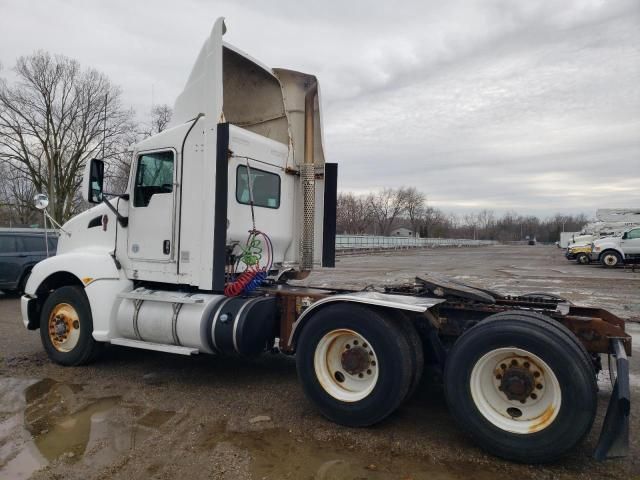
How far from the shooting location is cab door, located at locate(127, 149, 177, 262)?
→ 5598 mm

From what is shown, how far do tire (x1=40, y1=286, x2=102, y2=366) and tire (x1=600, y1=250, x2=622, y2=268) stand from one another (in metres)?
27.2

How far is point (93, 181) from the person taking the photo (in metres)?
5.76

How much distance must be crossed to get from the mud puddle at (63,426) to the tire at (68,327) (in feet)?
2.00

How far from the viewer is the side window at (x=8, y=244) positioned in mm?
11922

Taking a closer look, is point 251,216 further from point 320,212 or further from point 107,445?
point 107,445

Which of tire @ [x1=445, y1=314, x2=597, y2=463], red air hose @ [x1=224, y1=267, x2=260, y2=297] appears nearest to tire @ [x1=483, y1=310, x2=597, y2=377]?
tire @ [x1=445, y1=314, x2=597, y2=463]

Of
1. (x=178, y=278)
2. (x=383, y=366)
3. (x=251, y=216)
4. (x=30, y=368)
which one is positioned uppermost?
(x=251, y=216)

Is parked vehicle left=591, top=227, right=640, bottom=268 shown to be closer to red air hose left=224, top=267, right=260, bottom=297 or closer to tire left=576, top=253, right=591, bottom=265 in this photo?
tire left=576, top=253, right=591, bottom=265

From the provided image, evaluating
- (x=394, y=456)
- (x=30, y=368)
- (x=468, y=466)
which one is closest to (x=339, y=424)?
(x=394, y=456)

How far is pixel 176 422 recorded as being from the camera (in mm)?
4305

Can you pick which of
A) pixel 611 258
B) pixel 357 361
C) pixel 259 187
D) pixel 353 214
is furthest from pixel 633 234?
pixel 353 214

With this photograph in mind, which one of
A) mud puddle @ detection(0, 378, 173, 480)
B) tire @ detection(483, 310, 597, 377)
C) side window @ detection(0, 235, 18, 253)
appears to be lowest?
mud puddle @ detection(0, 378, 173, 480)

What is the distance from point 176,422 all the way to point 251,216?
2532 mm

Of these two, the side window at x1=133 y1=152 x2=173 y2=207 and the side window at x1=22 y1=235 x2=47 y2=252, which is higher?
the side window at x1=133 y1=152 x2=173 y2=207
